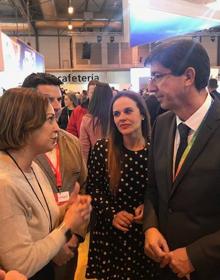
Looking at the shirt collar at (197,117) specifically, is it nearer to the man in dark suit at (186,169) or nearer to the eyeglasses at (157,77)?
the man in dark suit at (186,169)

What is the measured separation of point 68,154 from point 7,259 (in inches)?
33.1

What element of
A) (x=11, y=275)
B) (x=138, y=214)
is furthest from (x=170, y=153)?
(x=11, y=275)

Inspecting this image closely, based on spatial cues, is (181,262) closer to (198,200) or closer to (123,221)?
(198,200)

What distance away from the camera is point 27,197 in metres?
1.22

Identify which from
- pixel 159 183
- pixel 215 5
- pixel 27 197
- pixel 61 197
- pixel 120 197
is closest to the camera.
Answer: pixel 27 197

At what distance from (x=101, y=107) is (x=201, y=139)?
197cm

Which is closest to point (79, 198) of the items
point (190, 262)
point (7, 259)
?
point (7, 259)

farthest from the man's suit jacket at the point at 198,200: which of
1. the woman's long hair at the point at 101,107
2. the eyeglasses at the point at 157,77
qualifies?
the woman's long hair at the point at 101,107

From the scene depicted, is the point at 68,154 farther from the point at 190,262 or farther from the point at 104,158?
the point at 190,262

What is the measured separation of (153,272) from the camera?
6.31 feet

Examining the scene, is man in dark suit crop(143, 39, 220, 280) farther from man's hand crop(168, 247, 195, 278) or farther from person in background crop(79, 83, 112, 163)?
person in background crop(79, 83, 112, 163)

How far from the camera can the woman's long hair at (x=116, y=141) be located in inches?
74.9

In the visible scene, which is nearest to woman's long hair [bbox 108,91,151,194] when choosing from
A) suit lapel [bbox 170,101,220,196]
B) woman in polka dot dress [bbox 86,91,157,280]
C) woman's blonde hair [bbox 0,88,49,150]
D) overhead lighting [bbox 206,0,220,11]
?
woman in polka dot dress [bbox 86,91,157,280]

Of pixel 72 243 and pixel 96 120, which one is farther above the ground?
pixel 96 120
